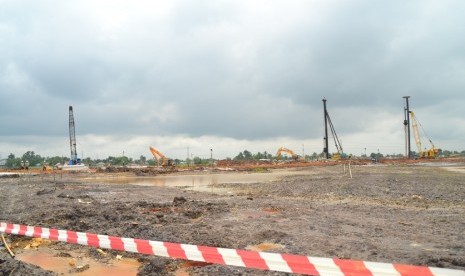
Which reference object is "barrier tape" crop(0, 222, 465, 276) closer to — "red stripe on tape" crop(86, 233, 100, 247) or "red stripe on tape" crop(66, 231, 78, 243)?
"red stripe on tape" crop(86, 233, 100, 247)

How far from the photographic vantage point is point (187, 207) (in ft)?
48.6

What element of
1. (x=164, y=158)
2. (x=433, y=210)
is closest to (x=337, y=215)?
(x=433, y=210)

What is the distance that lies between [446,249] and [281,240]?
3.44 meters

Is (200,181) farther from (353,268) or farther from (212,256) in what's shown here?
(353,268)

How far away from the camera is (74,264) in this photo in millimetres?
7809

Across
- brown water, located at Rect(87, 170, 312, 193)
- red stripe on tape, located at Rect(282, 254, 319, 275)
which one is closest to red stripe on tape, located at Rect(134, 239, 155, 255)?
red stripe on tape, located at Rect(282, 254, 319, 275)

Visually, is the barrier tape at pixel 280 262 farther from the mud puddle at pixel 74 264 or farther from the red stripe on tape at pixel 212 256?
the mud puddle at pixel 74 264

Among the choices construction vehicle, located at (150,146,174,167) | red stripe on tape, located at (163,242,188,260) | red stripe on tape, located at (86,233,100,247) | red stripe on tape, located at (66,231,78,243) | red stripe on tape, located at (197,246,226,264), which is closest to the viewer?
red stripe on tape, located at (197,246,226,264)

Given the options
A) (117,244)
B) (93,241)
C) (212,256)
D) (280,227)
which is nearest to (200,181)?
(280,227)

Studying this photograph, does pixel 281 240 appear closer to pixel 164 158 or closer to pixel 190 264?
pixel 190 264

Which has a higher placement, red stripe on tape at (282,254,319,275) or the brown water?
red stripe on tape at (282,254,319,275)

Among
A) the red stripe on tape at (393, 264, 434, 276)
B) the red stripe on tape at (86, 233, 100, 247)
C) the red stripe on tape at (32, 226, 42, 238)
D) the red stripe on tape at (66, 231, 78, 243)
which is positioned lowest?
the red stripe on tape at (32, 226, 42, 238)

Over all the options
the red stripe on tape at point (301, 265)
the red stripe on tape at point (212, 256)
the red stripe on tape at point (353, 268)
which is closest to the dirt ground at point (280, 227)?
the red stripe on tape at point (212, 256)

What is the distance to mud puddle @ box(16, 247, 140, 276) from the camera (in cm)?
738
